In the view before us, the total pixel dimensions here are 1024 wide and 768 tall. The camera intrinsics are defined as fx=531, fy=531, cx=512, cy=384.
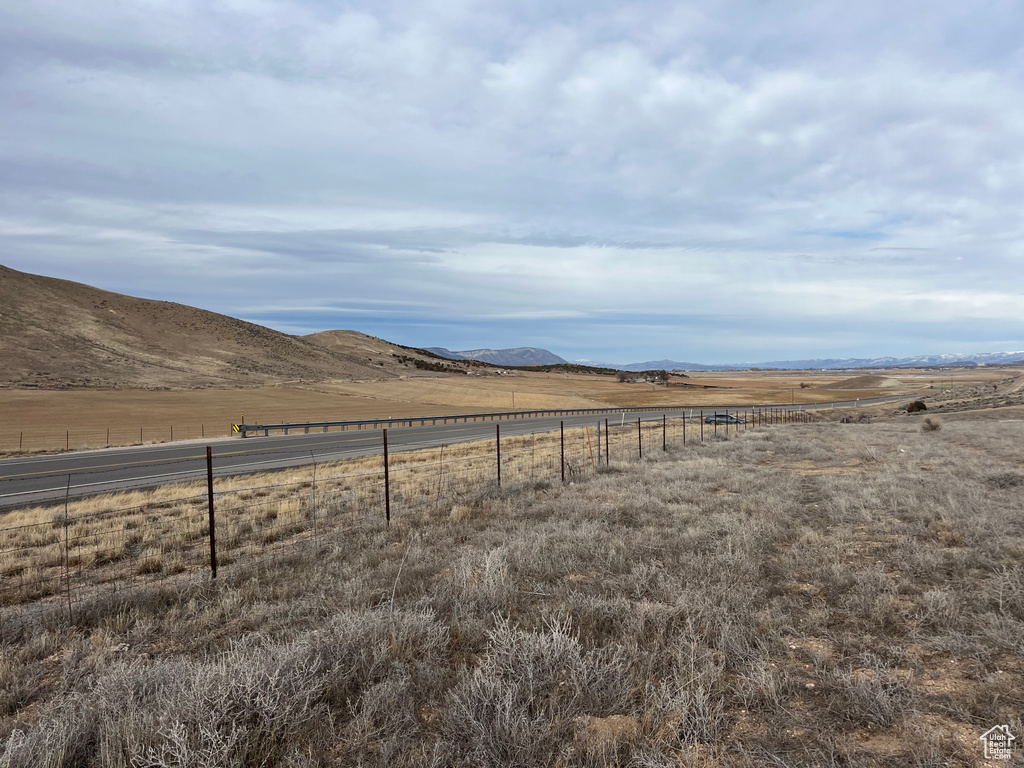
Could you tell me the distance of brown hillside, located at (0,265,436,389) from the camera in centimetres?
8050

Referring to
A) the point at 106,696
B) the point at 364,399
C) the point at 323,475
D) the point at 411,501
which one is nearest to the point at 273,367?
the point at 364,399

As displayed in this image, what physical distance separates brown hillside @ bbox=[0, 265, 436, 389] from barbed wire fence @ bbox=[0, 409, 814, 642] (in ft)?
242

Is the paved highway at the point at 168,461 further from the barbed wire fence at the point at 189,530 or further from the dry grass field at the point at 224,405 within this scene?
the dry grass field at the point at 224,405

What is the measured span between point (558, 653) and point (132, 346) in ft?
409

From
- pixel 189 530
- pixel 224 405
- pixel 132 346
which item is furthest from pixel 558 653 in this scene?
pixel 132 346

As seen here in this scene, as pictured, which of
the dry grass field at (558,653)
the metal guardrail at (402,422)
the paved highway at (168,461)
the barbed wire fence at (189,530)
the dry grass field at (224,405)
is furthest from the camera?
the dry grass field at (224,405)

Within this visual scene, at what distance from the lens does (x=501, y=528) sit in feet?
31.5

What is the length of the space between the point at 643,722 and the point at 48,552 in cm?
1084

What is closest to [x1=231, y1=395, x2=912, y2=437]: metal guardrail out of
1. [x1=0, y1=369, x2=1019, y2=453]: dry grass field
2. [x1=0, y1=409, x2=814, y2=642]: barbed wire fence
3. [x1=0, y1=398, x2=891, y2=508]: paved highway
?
[x1=0, y1=398, x2=891, y2=508]: paved highway

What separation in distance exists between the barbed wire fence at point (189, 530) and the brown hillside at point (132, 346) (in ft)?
242

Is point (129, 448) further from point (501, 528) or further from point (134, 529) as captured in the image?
point (501, 528)

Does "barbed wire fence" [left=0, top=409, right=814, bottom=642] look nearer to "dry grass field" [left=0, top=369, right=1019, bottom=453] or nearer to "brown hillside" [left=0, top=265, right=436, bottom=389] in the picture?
"dry grass field" [left=0, top=369, right=1019, bottom=453]

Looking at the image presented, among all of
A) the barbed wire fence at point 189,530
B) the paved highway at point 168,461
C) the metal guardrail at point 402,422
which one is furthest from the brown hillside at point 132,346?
the barbed wire fence at point 189,530

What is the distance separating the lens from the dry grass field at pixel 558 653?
3631 millimetres
